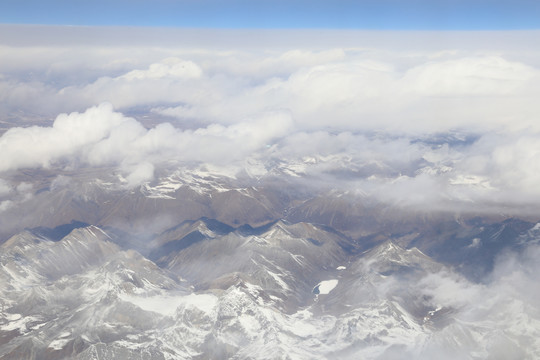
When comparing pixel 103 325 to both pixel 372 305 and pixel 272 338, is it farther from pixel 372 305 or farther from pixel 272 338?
pixel 372 305

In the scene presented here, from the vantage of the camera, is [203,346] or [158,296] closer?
[203,346]

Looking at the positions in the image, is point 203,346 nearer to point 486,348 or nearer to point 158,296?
point 158,296

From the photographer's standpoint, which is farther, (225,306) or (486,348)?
(225,306)

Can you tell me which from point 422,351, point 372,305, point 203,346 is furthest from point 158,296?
point 422,351

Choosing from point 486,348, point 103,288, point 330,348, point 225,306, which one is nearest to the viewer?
point 486,348

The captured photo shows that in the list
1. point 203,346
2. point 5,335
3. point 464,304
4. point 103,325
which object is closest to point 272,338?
point 203,346

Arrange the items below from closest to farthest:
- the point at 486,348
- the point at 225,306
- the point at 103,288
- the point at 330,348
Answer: the point at 486,348, the point at 330,348, the point at 225,306, the point at 103,288

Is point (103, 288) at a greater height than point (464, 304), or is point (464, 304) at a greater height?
point (103, 288)

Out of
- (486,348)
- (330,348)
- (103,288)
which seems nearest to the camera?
(486,348)
